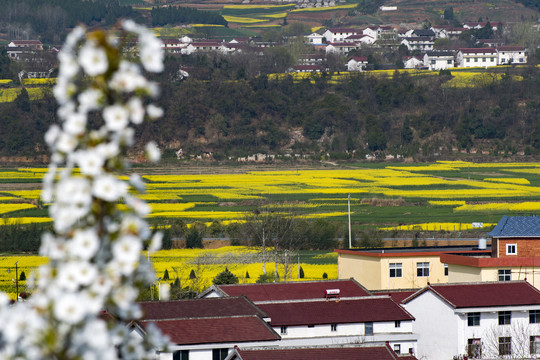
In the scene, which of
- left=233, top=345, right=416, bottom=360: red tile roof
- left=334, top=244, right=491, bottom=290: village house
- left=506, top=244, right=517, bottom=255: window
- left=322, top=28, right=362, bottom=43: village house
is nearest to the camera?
left=233, top=345, right=416, bottom=360: red tile roof

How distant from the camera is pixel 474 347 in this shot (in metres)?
24.4

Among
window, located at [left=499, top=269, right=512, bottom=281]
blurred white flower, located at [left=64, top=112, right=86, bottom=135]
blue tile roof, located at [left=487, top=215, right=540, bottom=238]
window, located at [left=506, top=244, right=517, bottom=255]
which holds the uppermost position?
blurred white flower, located at [left=64, top=112, right=86, bottom=135]

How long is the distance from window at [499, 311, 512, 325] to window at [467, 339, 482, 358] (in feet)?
2.26

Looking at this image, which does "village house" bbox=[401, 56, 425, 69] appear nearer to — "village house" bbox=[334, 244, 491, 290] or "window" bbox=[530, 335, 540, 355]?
"village house" bbox=[334, 244, 491, 290]

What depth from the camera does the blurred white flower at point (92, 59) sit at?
3.33m

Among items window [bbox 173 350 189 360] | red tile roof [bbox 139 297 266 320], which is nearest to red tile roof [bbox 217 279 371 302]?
red tile roof [bbox 139 297 266 320]

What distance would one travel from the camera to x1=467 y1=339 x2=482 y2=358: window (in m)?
24.2

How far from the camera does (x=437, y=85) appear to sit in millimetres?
123125

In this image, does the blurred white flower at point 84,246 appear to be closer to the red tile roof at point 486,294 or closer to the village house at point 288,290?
the red tile roof at point 486,294

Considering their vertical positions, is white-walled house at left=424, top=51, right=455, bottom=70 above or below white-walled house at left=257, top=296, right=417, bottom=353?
below

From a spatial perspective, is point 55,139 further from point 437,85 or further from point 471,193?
point 437,85

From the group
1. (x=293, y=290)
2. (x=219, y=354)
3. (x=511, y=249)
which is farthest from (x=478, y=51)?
(x=219, y=354)

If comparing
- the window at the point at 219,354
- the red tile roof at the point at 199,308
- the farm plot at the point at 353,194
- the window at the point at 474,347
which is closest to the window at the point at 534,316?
the window at the point at 474,347

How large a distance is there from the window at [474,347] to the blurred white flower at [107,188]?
21.5 meters
